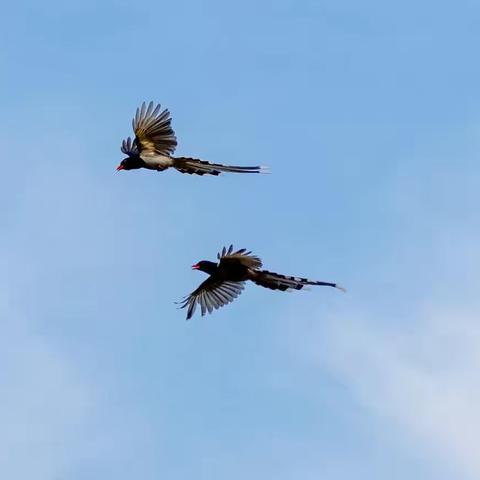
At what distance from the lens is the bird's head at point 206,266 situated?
1108 inches

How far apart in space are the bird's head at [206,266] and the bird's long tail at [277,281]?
220 cm

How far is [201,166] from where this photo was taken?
25.8m

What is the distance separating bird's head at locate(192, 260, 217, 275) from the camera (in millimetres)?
28141

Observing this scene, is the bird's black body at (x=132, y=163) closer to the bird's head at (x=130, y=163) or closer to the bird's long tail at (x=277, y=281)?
the bird's head at (x=130, y=163)

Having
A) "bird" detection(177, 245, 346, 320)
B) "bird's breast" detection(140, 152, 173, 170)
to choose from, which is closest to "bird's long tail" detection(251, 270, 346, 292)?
"bird" detection(177, 245, 346, 320)

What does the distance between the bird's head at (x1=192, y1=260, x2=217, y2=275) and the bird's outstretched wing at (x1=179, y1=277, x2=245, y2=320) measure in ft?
1.07

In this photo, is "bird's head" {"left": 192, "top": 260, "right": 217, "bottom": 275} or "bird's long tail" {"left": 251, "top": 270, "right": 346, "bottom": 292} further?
"bird's head" {"left": 192, "top": 260, "right": 217, "bottom": 275}

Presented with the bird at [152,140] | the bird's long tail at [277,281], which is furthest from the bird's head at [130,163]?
the bird's long tail at [277,281]

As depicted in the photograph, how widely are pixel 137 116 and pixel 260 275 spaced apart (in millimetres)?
5835

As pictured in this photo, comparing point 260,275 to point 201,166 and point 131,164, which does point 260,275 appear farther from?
point 131,164

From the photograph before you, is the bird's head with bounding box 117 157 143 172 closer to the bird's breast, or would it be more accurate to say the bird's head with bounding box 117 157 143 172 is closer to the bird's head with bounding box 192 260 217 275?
the bird's breast

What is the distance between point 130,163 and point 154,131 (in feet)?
3.93

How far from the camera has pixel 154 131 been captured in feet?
90.6

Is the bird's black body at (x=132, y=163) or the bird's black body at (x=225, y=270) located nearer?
the bird's black body at (x=225, y=270)
